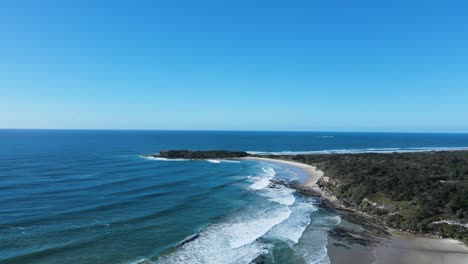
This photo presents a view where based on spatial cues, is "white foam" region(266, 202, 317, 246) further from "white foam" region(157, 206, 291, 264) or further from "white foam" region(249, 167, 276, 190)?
"white foam" region(249, 167, 276, 190)

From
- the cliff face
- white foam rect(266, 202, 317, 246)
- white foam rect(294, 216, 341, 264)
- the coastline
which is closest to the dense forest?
the coastline

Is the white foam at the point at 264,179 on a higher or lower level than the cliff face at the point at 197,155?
lower

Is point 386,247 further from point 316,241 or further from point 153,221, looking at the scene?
point 153,221

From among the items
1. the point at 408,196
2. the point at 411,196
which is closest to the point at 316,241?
the point at 408,196

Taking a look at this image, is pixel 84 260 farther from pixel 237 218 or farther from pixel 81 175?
pixel 81 175

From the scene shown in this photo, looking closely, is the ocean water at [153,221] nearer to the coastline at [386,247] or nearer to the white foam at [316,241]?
the white foam at [316,241]

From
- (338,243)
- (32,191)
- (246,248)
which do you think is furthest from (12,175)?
(338,243)

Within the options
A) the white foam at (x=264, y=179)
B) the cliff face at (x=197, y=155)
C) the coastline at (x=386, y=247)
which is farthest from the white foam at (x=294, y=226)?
the cliff face at (x=197, y=155)
